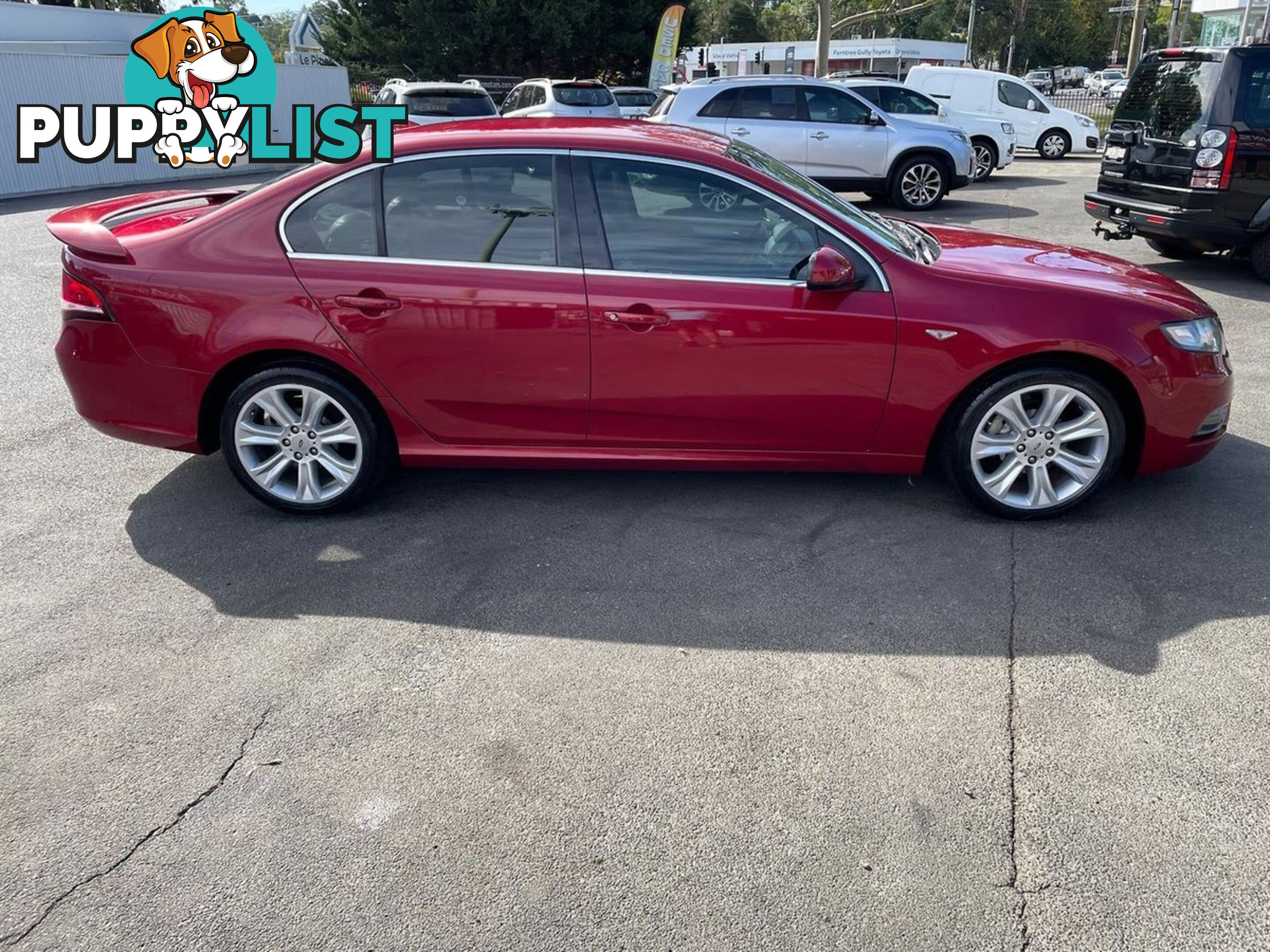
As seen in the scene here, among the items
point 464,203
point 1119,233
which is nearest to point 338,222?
point 464,203

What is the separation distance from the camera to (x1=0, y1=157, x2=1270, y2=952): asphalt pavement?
2.63m

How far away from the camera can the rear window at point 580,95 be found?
1838cm

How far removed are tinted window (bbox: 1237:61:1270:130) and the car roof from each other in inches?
243

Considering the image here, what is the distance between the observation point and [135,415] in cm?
467

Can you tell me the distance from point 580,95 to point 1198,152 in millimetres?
12011

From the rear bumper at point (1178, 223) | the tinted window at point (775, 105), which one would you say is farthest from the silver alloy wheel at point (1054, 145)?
the rear bumper at point (1178, 223)

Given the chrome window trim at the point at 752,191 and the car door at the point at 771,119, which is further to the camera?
the car door at the point at 771,119

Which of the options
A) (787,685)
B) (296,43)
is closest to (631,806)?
(787,685)

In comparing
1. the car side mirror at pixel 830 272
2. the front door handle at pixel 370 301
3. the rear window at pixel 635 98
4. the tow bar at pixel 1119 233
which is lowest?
the front door handle at pixel 370 301

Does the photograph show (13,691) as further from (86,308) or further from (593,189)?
(593,189)

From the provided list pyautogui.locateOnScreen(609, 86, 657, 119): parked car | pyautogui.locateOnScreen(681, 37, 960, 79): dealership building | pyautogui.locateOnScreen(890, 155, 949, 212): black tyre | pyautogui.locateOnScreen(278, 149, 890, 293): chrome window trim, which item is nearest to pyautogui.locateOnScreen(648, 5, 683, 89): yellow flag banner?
pyautogui.locateOnScreen(609, 86, 657, 119): parked car

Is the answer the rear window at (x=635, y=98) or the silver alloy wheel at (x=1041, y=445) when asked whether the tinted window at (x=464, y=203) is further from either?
the rear window at (x=635, y=98)

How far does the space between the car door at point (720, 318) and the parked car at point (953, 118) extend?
12434 millimetres

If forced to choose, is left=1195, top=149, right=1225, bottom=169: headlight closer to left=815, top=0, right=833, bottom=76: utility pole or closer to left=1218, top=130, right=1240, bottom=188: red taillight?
left=1218, top=130, right=1240, bottom=188: red taillight
